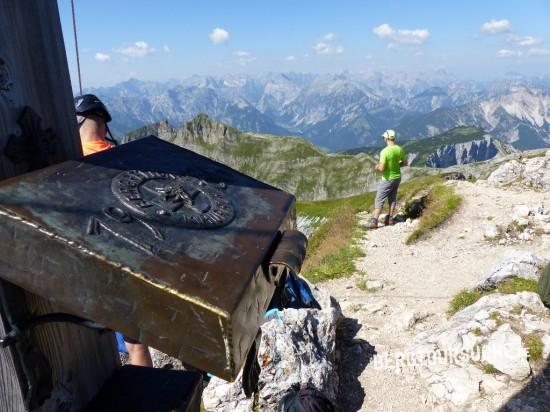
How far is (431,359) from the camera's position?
6777 millimetres

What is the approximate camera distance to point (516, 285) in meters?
8.46

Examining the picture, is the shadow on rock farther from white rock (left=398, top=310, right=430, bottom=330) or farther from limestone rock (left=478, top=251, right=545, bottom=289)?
limestone rock (left=478, top=251, right=545, bottom=289)

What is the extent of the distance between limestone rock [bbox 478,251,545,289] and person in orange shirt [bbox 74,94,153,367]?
7.36 m

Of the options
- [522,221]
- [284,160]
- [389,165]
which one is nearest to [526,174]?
[522,221]

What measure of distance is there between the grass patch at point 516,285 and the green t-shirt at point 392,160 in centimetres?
613

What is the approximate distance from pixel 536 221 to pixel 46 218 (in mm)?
14816

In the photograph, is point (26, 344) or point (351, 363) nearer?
point (26, 344)

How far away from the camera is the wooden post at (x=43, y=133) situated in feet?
5.74

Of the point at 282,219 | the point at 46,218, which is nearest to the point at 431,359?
the point at 282,219

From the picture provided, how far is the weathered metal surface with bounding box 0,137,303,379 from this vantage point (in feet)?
4.65

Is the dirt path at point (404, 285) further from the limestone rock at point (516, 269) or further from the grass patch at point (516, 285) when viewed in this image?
the grass patch at point (516, 285)

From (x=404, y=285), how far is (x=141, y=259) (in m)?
10.6

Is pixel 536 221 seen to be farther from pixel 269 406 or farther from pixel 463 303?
pixel 269 406

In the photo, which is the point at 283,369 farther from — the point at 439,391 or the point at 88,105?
the point at 88,105
